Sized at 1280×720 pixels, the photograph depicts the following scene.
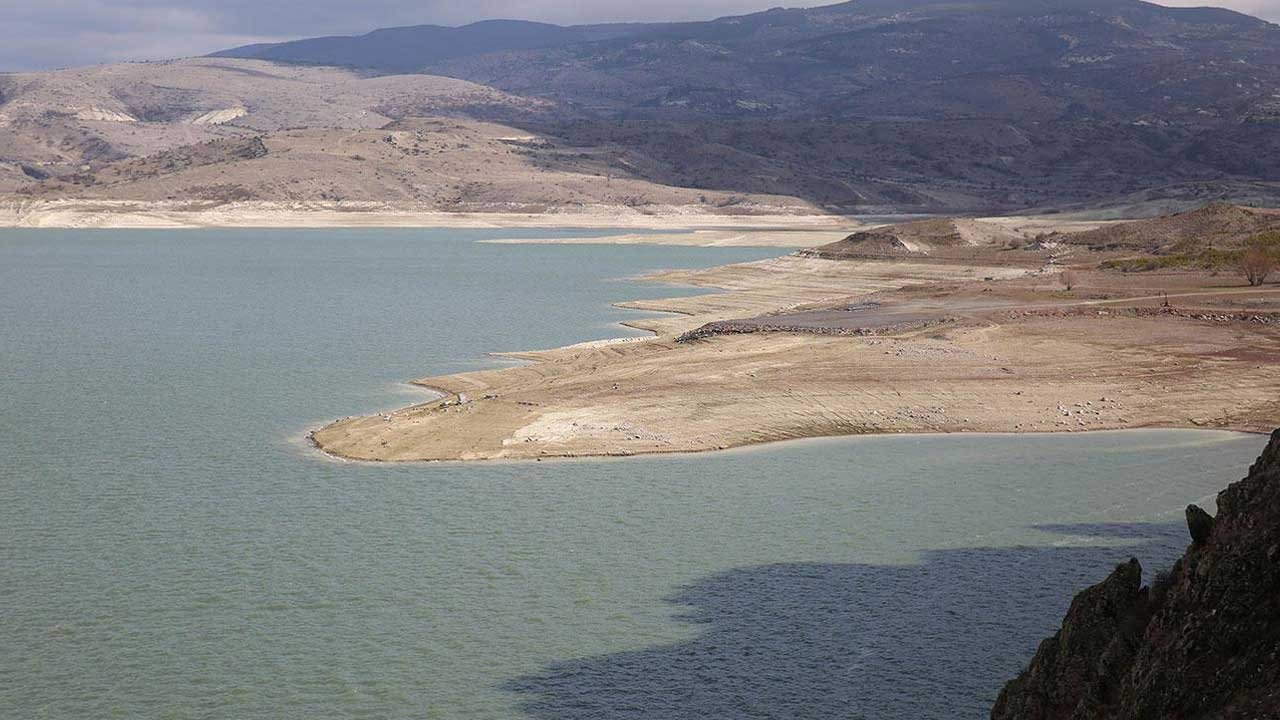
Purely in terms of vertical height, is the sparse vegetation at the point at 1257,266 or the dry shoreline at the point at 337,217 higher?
the sparse vegetation at the point at 1257,266

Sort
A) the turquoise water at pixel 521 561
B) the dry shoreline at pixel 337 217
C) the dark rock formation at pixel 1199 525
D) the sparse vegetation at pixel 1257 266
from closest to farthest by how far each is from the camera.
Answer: the dark rock formation at pixel 1199 525, the turquoise water at pixel 521 561, the sparse vegetation at pixel 1257 266, the dry shoreline at pixel 337 217

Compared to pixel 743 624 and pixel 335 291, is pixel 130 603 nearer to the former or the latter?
pixel 743 624

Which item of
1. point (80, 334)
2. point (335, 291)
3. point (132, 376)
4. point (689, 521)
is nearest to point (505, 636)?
point (689, 521)

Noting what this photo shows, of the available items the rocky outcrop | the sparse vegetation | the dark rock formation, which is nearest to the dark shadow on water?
the rocky outcrop

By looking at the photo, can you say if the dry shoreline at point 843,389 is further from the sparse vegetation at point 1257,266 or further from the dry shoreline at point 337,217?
the dry shoreline at point 337,217

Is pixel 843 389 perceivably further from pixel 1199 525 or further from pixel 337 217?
pixel 337 217

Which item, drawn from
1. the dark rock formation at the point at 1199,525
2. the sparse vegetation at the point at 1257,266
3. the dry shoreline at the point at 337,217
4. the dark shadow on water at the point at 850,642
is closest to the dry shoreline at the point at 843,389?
the dark shadow on water at the point at 850,642

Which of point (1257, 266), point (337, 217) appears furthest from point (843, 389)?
point (337, 217)
